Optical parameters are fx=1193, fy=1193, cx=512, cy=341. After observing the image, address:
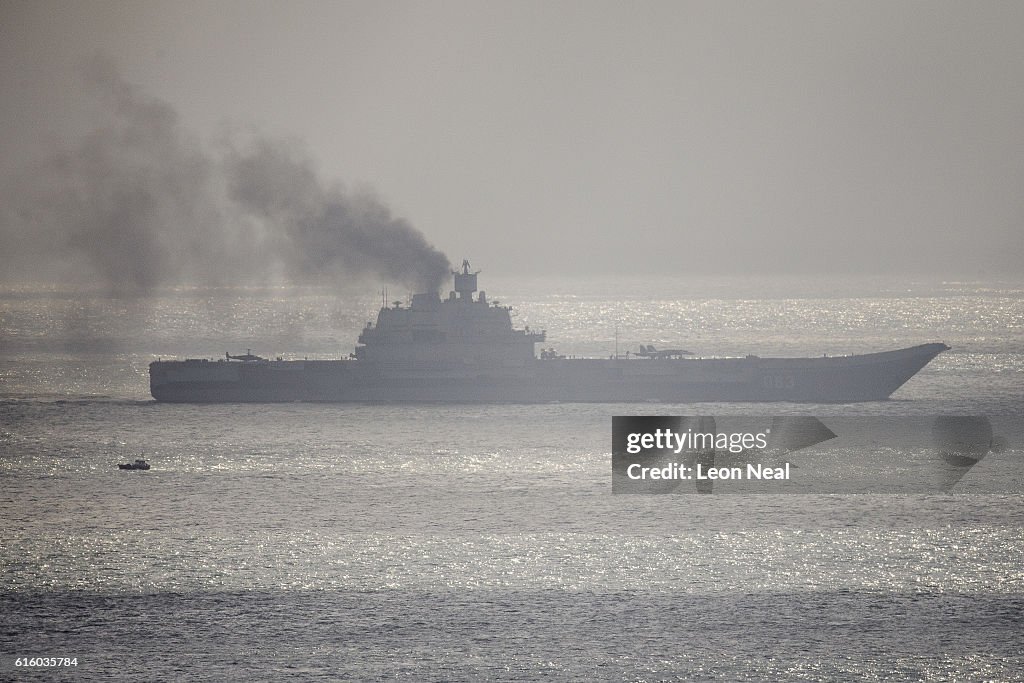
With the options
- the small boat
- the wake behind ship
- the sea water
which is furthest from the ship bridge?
the small boat

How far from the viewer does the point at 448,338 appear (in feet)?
190

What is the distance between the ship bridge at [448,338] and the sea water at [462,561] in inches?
184

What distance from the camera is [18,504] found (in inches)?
1390

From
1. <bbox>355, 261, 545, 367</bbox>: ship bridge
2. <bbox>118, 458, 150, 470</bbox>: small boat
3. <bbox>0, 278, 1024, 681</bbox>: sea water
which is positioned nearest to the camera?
<bbox>0, 278, 1024, 681</bbox>: sea water

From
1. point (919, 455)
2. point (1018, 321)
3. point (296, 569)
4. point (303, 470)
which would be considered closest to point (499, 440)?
point (303, 470)

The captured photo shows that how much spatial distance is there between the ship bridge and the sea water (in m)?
4.68

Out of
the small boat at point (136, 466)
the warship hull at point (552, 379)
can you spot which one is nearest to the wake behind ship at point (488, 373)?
the warship hull at point (552, 379)

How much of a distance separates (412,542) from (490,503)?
5125mm

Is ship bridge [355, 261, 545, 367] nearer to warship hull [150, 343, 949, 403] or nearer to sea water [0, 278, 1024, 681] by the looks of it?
warship hull [150, 343, 949, 403]

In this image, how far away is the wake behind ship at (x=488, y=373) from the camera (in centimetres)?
5625

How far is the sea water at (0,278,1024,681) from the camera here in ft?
71.0

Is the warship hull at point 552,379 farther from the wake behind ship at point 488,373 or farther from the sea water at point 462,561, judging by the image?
the sea water at point 462,561

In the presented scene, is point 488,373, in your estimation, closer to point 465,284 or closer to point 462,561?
point 465,284

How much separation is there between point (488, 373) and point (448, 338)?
2634 millimetres
